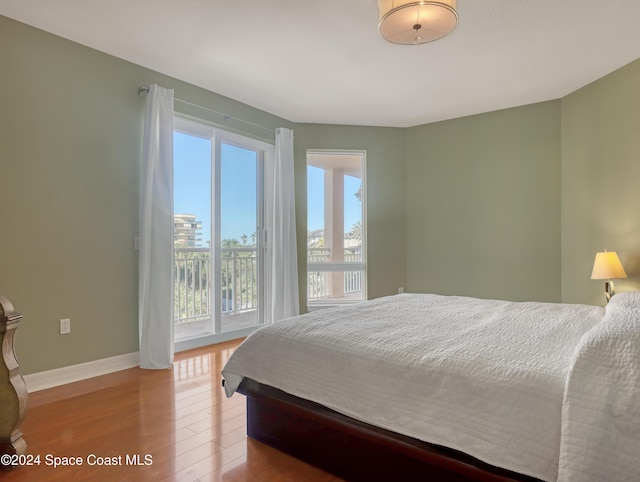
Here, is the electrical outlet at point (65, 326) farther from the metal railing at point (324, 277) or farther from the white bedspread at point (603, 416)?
the white bedspread at point (603, 416)

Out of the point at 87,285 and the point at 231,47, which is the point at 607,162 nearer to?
the point at 231,47

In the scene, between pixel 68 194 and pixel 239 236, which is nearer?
pixel 68 194

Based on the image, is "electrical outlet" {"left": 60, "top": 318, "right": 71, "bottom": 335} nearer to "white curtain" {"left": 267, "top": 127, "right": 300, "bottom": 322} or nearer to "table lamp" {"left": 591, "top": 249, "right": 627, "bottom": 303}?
"white curtain" {"left": 267, "top": 127, "right": 300, "bottom": 322}

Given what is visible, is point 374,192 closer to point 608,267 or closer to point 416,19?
point 608,267

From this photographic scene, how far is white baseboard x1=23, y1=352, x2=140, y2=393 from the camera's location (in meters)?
2.80

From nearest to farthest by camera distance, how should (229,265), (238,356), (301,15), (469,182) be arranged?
(238,356) → (301,15) → (229,265) → (469,182)

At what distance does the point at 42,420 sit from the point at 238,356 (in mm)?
1299

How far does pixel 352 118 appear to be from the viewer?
499 centimetres

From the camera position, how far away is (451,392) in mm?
1369

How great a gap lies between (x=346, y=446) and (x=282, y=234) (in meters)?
3.18

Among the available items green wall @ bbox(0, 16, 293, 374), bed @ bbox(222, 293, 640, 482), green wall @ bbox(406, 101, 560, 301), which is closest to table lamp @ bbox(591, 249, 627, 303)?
green wall @ bbox(406, 101, 560, 301)

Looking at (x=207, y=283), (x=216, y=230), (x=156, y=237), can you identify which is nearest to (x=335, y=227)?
(x=216, y=230)

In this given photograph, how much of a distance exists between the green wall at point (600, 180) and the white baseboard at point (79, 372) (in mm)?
4486

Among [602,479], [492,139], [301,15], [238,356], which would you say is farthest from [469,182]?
[602,479]
